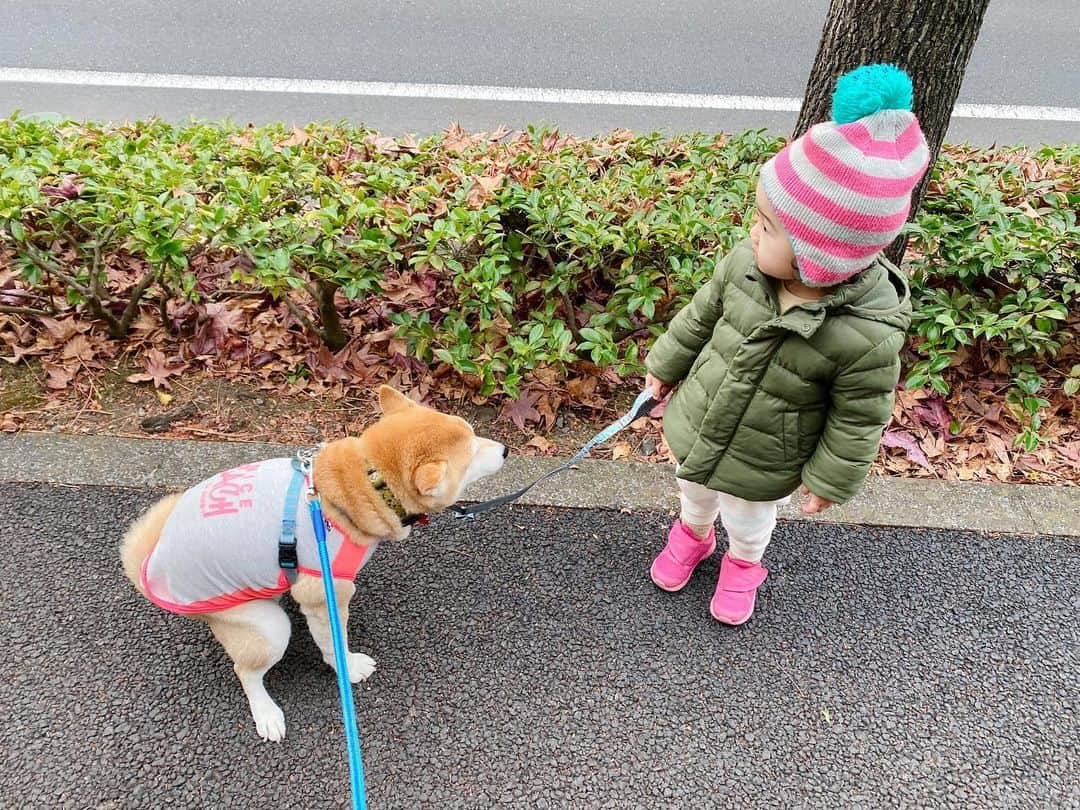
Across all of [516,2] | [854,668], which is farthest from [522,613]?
[516,2]

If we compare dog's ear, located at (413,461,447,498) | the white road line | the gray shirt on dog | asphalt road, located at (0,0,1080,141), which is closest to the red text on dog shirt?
the gray shirt on dog

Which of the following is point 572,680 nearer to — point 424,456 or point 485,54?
point 424,456

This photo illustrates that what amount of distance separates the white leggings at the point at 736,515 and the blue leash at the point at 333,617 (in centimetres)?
129

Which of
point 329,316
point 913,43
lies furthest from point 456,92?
point 913,43

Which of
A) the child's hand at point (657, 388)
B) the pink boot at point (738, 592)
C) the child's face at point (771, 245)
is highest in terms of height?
the child's face at point (771, 245)

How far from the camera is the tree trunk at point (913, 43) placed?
112 inches

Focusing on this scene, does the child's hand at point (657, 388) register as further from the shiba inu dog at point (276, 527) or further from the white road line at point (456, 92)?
the white road line at point (456, 92)

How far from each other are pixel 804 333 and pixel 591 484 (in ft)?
5.19

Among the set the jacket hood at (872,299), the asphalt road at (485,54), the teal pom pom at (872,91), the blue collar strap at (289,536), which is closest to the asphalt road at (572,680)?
the blue collar strap at (289,536)

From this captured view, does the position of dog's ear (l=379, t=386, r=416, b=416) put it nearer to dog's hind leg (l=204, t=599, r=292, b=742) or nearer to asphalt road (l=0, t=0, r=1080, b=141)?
dog's hind leg (l=204, t=599, r=292, b=742)

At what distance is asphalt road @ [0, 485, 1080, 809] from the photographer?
2240 mm

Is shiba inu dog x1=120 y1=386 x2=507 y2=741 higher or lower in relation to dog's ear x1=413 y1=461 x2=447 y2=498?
lower

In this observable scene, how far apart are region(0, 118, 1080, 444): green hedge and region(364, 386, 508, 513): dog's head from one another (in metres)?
1.06

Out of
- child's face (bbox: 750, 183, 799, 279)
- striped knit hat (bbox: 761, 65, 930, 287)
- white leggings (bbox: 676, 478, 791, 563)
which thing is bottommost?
white leggings (bbox: 676, 478, 791, 563)
